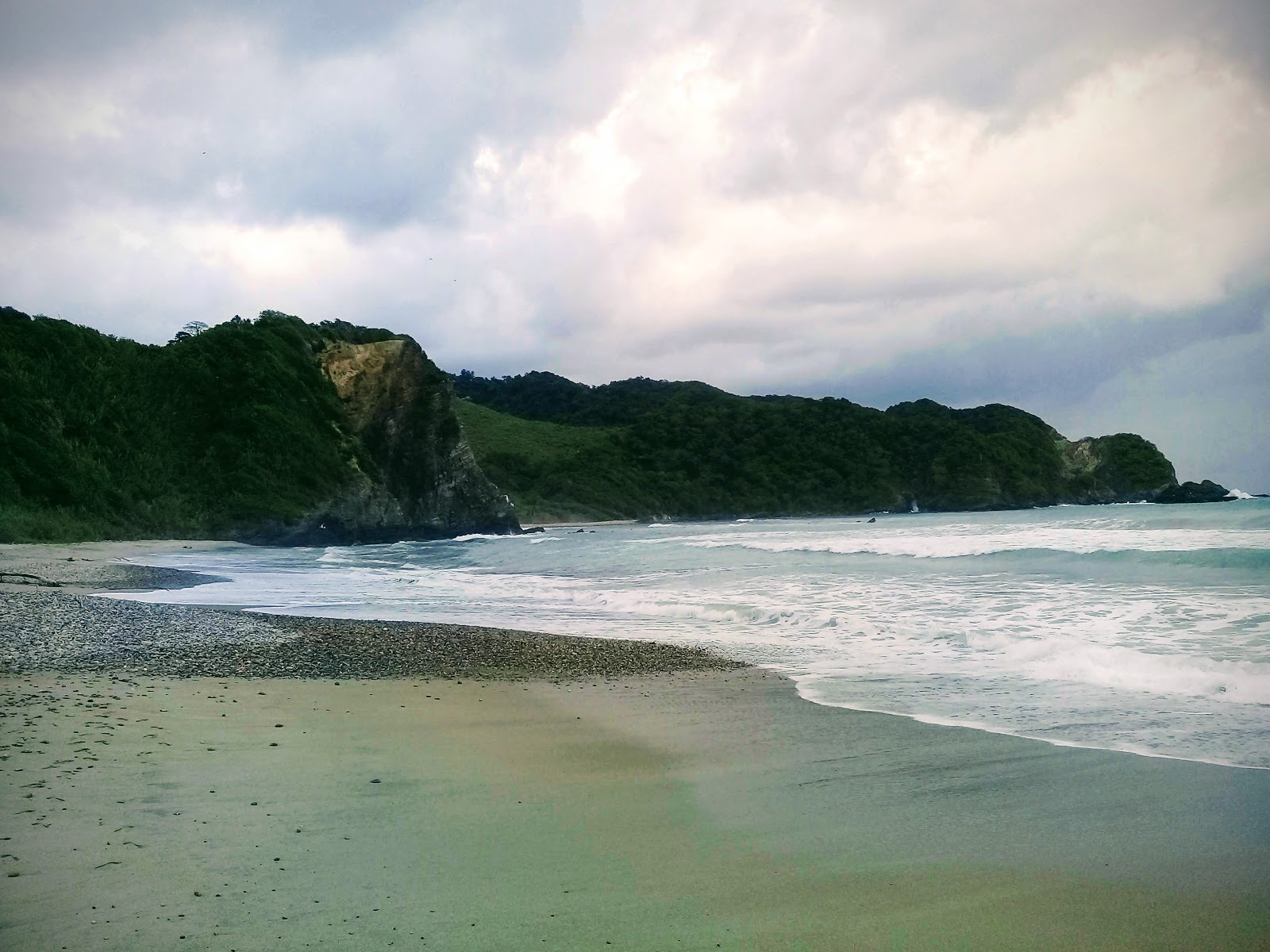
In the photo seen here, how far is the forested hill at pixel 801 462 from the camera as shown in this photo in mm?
101188

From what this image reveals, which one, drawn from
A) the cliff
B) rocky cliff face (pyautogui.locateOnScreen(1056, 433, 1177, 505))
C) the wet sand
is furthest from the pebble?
rocky cliff face (pyautogui.locateOnScreen(1056, 433, 1177, 505))

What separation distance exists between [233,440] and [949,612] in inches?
1705

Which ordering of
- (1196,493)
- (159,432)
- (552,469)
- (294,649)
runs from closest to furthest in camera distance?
1. (294,649)
2. (159,432)
3. (1196,493)
4. (552,469)

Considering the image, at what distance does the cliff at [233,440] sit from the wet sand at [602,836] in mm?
33350

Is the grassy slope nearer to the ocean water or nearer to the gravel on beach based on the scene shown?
the ocean water

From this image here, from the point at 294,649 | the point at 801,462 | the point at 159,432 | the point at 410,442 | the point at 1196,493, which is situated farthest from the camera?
the point at 801,462

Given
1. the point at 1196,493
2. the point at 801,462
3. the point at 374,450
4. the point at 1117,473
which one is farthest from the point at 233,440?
the point at 1117,473

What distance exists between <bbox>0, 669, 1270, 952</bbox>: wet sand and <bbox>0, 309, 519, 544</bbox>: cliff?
33.4 meters

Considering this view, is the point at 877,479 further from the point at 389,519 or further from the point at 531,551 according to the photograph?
the point at 531,551

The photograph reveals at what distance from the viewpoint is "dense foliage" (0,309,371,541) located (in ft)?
128

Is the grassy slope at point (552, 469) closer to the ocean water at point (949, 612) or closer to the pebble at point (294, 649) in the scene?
the ocean water at point (949, 612)

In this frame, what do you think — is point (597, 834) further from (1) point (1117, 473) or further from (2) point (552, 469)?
(1) point (1117, 473)

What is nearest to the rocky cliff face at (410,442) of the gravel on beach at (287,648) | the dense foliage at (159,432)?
the dense foliage at (159,432)

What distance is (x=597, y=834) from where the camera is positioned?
4098 millimetres
